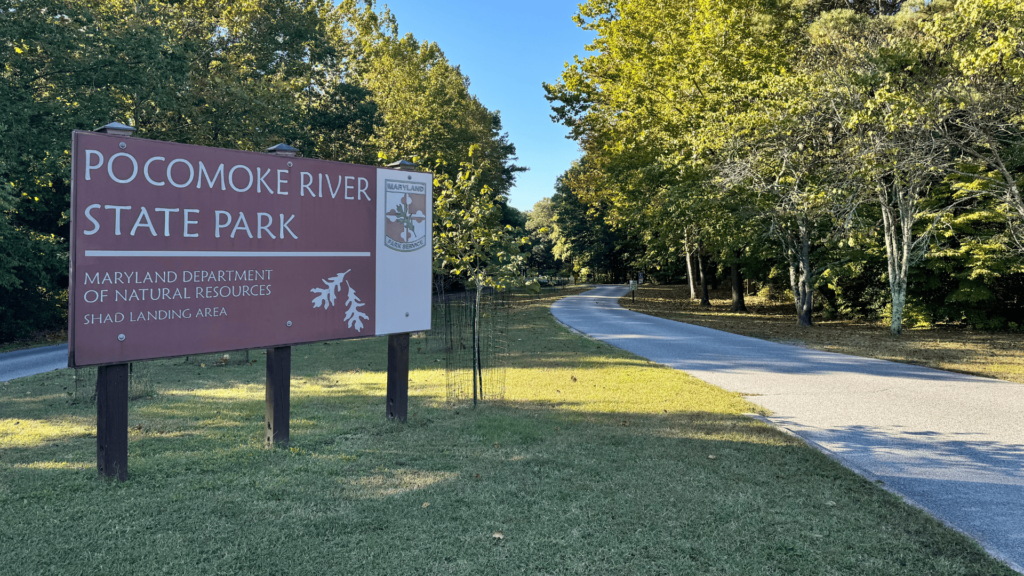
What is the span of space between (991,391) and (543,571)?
9282 mm

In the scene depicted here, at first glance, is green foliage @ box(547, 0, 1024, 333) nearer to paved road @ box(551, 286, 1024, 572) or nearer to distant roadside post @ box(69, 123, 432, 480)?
paved road @ box(551, 286, 1024, 572)

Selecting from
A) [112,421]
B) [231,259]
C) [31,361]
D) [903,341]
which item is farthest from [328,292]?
[903,341]

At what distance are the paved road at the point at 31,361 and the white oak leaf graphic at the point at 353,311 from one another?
964 centimetres

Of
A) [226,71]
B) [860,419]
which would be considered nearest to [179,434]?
[860,419]

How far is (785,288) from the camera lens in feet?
111

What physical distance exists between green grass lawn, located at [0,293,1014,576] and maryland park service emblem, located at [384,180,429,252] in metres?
2.20

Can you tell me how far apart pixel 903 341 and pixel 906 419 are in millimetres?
10239

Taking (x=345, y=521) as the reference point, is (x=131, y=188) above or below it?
above

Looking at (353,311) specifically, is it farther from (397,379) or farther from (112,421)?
(112,421)

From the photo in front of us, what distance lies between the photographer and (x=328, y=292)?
6.27m

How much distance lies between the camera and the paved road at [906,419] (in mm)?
4695

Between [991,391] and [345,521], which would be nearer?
[345,521]

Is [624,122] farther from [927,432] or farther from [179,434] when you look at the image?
[179,434]

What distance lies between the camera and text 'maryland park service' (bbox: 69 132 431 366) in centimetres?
475
